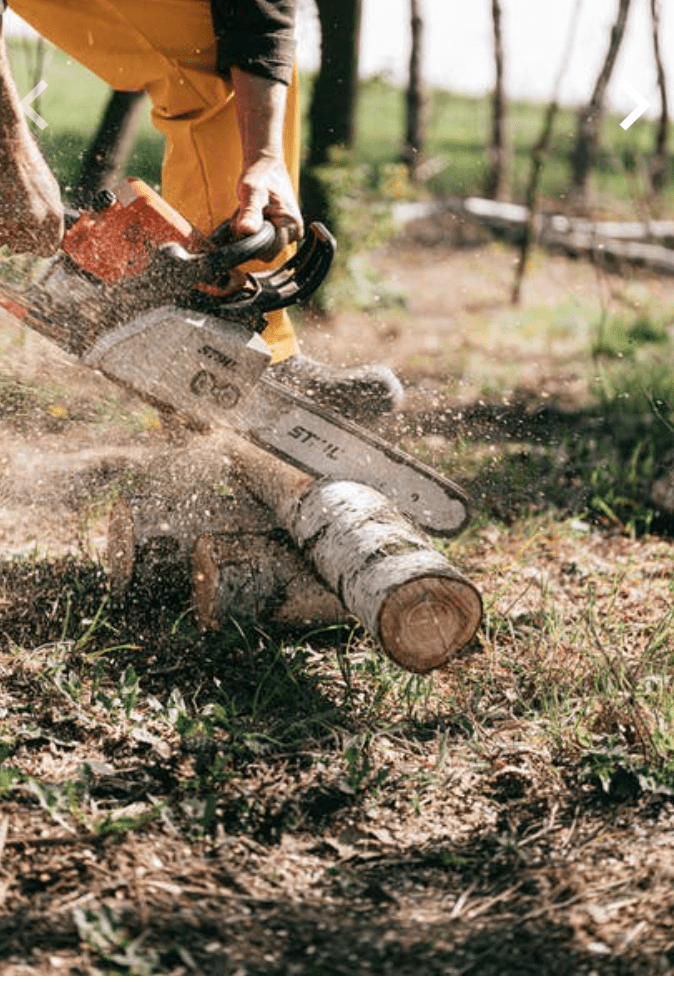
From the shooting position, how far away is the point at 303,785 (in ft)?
8.07

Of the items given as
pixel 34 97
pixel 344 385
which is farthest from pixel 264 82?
pixel 34 97

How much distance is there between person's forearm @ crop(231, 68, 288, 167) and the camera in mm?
3217

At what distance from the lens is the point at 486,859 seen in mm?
2268

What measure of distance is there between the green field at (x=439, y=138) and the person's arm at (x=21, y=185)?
138 cm

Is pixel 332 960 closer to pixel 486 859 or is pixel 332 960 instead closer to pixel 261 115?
pixel 486 859

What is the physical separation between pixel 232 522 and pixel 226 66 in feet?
4.04

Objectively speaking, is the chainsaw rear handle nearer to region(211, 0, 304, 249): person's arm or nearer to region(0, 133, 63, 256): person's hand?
region(211, 0, 304, 249): person's arm

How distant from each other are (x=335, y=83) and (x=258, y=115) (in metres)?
3.30

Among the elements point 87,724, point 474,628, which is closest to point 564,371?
point 474,628

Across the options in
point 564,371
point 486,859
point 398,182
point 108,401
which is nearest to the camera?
point 486,859

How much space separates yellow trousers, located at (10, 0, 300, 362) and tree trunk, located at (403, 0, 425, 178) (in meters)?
8.11

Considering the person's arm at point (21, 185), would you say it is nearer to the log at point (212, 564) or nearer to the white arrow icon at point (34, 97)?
the log at point (212, 564)

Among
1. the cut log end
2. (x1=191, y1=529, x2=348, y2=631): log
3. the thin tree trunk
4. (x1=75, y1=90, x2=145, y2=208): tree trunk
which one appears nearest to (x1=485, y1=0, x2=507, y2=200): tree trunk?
the thin tree trunk

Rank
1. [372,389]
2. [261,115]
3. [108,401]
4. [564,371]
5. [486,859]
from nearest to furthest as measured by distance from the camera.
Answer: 1. [486,859]
2. [261,115]
3. [372,389]
4. [108,401]
5. [564,371]
